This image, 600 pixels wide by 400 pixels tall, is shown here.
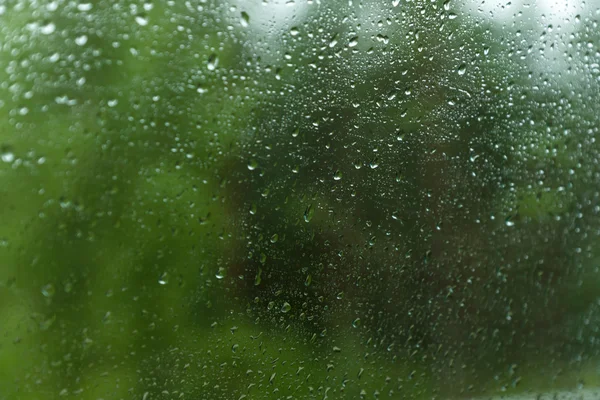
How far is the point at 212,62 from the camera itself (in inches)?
27.7

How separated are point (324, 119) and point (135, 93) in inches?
11.3

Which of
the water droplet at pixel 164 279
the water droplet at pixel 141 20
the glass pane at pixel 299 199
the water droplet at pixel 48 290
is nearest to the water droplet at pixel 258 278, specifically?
the glass pane at pixel 299 199

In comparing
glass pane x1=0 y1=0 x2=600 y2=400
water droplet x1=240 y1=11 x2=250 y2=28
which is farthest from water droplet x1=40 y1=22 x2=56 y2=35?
water droplet x1=240 y1=11 x2=250 y2=28

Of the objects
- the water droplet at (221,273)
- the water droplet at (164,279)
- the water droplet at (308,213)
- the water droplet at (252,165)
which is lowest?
the water droplet at (221,273)

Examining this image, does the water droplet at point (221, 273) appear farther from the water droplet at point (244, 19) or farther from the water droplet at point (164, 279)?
the water droplet at point (244, 19)

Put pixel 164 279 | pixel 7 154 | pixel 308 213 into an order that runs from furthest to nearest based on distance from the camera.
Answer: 1. pixel 308 213
2. pixel 164 279
3. pixel 7 154

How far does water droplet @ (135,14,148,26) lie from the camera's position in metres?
0.65

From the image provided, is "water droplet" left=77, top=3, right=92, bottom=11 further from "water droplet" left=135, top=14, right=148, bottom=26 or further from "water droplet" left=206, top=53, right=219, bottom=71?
"water droplet" left=206, top=53, right=219, bottom=71

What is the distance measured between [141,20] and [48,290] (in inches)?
13.9

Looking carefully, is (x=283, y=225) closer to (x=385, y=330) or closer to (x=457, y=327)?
(x=385, y=330)

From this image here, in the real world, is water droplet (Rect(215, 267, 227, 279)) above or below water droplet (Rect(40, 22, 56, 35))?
below

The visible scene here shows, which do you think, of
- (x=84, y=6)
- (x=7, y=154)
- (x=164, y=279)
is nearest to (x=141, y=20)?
(x=84, y=6)

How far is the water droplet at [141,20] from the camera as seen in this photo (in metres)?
0.65

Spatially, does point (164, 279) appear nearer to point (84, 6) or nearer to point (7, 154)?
point (7, 154)
